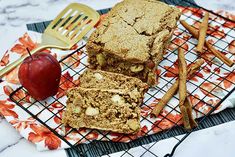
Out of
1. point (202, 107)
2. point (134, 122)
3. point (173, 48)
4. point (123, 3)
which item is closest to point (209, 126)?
point (202, 107)

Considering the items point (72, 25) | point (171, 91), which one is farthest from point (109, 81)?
point (72, 25)

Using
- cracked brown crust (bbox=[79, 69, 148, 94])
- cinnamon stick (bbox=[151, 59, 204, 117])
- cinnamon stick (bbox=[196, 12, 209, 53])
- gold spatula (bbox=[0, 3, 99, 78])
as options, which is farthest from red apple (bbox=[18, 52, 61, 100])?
cinnamon stick (bbox=[196, 12, 209, 53])

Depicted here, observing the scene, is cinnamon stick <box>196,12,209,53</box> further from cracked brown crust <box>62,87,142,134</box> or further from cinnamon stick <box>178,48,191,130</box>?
cracked brown crust <box>62,87,142,134</box>

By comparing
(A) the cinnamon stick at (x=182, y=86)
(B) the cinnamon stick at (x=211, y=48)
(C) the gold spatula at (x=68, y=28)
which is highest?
(B) the cinnamon stick at (x=211, y=48)

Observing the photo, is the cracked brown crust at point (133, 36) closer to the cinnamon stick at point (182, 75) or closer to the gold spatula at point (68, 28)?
the cinnamon stick at point (182, 75)

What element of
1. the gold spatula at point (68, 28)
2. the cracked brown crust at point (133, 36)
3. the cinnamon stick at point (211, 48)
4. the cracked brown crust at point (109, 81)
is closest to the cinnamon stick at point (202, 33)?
the cinnamon stick at point (211, 48)

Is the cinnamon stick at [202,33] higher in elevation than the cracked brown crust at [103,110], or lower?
higher
